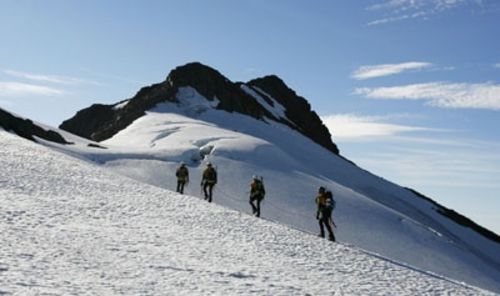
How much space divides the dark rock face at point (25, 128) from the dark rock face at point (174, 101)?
19898mm

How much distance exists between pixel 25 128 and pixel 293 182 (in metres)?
26.3

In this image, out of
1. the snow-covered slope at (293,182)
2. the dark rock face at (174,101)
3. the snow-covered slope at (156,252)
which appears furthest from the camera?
the dark rock face at (174,101)

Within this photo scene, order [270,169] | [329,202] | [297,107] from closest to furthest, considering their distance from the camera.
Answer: [329,202] < [270,169] < [297,107]

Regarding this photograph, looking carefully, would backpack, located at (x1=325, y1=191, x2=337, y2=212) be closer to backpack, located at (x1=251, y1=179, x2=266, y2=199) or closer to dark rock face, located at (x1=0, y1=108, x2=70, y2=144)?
backpack, located at (x1=251, y1=179, x2=266, y2=199)

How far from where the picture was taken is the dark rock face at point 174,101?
8582 centimetres

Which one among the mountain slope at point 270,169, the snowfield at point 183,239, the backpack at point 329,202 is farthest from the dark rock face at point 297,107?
the backpack at point 329,202

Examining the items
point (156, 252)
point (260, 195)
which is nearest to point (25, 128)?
point (260, 195)

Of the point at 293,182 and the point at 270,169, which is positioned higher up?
the point at 270,169

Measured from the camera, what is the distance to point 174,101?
285ft

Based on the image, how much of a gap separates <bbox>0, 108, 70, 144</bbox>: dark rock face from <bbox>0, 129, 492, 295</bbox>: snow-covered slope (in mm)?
23781

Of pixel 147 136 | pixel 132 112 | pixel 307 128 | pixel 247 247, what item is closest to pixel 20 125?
pixel 147 136

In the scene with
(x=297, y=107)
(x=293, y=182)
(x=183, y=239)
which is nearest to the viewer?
(x=183, y=239)

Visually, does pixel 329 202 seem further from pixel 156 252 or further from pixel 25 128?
pixel 25 128

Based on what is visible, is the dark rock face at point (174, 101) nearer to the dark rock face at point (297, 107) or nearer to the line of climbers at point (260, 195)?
the dark rock face at point (297, 107)
